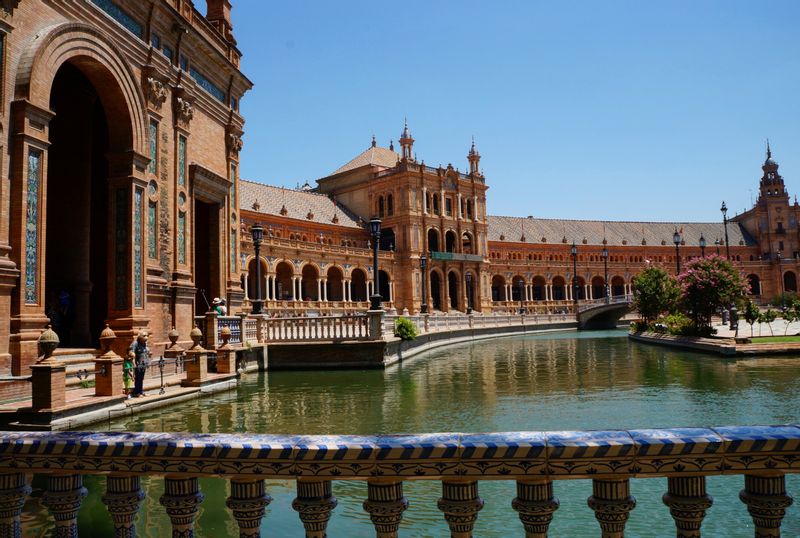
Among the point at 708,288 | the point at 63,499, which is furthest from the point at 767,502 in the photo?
the point at 708,288

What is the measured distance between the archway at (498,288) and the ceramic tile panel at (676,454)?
79020 millimetres

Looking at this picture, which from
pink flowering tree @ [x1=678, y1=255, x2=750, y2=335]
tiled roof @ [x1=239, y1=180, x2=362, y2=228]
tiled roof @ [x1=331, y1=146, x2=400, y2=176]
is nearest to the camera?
pink flowering tree @ [x1=678, y1=255, x2=750, y2=335]

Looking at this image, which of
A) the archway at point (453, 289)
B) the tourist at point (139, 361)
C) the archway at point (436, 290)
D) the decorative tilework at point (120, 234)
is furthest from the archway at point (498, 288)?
the tourist at point (139, 361)

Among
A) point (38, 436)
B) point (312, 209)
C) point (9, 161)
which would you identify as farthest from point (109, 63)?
point (312, 209)

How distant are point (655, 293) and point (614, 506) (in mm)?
38471

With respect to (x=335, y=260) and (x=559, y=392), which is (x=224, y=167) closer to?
(x=559, y=392)

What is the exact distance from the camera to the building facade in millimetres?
12594

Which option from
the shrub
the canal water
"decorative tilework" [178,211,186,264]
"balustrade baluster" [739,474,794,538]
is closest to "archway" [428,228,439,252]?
the shrub

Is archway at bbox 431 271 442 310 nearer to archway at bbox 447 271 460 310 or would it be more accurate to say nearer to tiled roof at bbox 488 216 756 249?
archway at bbox 447 271 460 310

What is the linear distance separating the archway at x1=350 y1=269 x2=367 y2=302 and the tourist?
47.8 metres

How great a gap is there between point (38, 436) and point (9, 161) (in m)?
11.4

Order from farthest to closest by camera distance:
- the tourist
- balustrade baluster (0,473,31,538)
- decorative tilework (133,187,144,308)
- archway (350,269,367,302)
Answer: archway (350,269,367,302), decorative tilework (133,187,144,308), the tourist, balustrade baluster (0,473,31,538)

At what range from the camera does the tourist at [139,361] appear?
507 inches

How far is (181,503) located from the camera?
10.2 feet
